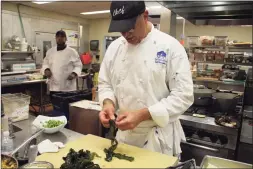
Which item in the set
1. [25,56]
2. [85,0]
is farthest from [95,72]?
[85,0]

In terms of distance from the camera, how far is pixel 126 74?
3.92 feet

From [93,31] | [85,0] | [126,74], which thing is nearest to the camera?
[126,74]

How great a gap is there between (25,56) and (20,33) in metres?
0.57

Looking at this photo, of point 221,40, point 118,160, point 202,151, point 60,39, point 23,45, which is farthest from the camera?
point 23,45

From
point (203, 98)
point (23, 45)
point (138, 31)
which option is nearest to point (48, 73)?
point (23, 45)

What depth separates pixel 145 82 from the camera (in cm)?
114

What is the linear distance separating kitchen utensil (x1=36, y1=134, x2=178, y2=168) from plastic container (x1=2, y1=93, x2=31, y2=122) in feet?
2.44

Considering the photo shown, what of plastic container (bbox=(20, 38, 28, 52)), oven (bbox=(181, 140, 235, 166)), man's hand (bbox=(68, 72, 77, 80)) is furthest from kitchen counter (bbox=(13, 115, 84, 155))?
plastic container (bbox=(20, 38, 28, 52))

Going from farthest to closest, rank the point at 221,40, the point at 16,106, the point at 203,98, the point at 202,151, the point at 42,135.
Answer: the point at 221,40 → the point at 203,98 → the point at 202,151 → the point at 16,106 → the point at 42,135

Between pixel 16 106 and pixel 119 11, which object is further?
pixel 16 106

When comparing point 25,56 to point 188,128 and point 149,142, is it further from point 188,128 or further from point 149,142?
point 149,142

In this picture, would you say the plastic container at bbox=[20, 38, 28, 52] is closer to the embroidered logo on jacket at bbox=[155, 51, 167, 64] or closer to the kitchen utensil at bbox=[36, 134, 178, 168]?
the kitchen utensil at bbox=[36, 134, 178, 168]

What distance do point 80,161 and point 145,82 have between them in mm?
484

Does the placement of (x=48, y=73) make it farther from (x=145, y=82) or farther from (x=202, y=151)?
(x=145, y=82)
